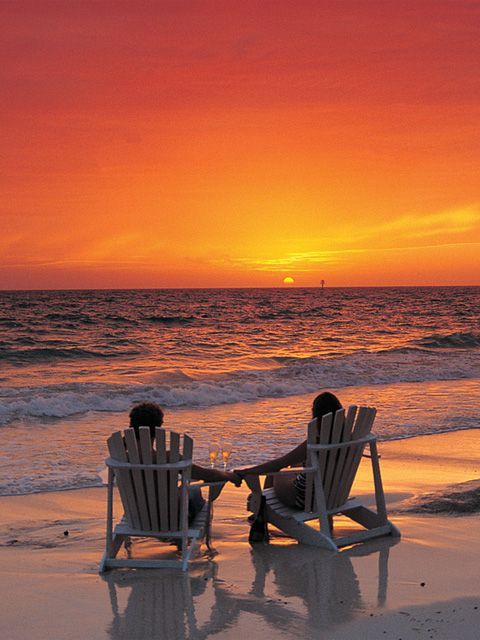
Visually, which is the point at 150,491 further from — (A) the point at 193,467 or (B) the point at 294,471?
(B) the point at 294,471

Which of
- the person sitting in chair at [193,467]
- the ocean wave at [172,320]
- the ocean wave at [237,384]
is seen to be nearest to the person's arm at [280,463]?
the person sitting in chair at [193,467]

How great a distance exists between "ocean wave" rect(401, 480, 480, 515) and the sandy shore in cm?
10

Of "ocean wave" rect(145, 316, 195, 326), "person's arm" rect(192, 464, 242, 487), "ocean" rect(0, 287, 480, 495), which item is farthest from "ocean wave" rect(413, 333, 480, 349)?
"person's arm" rect(192, 464, 242, 487)

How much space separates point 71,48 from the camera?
1447cm

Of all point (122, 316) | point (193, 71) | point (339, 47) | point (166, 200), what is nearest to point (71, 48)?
point (193, 71)

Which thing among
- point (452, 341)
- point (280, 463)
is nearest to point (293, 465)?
point (280, 463)

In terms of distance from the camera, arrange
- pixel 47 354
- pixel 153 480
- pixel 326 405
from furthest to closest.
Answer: pixel 47 354
pixel 326 405
pixel 153 480

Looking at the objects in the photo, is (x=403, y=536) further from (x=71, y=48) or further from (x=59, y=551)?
(x=71, y=48)

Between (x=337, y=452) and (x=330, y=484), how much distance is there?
0.27 meters

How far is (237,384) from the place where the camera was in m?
18.8

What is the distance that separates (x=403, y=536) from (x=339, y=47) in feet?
37.6

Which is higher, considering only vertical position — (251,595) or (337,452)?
(337,452)

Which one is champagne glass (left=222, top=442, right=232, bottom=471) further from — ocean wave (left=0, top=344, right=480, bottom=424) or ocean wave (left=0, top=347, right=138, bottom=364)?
ocean wave (left=0, top=347, right=138, bottom=364)

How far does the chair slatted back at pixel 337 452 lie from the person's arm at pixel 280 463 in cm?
11
